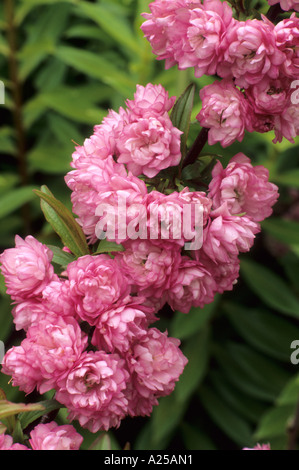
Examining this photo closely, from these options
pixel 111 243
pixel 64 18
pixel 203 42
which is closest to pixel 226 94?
pixel 203 42

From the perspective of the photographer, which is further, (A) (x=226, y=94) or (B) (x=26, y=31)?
(B) (x=26, y=31)

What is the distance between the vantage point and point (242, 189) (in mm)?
671

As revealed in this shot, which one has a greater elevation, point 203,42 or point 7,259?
point 203,42

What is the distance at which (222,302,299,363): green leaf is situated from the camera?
5.35ft

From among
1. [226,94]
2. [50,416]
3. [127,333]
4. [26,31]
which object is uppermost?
[226,94]

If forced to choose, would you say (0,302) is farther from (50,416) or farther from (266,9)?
(266,9)

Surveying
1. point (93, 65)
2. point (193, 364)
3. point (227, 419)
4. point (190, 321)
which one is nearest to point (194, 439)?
point (227, 419)

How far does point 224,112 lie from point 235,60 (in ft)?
0.18

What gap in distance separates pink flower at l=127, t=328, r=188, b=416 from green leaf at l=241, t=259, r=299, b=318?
37.5 inches

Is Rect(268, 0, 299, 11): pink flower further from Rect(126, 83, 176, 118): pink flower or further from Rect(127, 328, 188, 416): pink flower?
Rect(127, 328, 188, 416): pink flower

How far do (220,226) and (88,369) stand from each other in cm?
19
